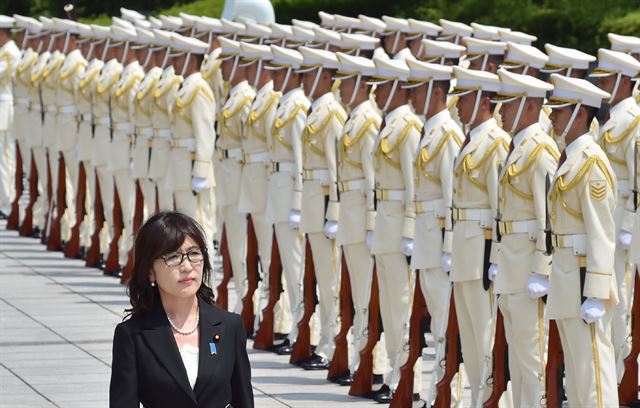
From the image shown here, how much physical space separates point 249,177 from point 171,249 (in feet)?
22.8

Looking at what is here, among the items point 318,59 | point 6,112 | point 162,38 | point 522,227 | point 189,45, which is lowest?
point 522,227

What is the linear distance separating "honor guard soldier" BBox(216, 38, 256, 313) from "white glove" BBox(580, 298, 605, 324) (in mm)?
4607

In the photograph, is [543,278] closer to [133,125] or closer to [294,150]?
[294,150]

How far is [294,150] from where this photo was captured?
Answer: 1177 cm

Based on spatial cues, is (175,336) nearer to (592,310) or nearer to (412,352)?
(592,310)

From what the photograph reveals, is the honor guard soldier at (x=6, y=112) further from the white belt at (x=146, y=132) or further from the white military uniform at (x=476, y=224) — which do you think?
the white military uniform at (x=476, y=224)

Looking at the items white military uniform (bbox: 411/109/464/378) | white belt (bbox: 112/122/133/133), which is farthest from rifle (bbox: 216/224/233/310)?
white military uniform (bbox: 411/109/464/378)

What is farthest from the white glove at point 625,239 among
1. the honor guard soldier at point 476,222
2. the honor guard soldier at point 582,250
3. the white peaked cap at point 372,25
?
the white peaked cap at point 372,25

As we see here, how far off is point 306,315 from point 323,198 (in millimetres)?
750

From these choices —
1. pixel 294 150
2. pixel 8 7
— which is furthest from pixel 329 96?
pixel 8 7

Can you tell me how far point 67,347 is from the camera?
12.2 m

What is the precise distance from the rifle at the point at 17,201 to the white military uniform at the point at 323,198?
770 cm

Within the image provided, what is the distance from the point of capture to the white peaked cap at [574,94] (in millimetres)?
8508

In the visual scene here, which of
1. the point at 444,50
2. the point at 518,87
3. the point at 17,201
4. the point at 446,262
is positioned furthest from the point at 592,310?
the point at 17,201
